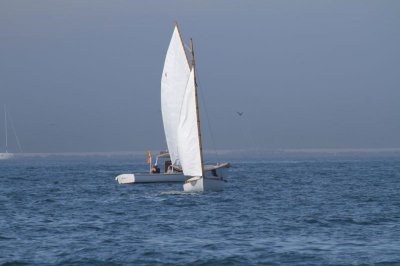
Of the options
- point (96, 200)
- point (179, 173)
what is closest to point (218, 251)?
point (96, 200)

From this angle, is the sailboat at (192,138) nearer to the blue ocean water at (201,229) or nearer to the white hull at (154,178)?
the blue ocean water at (201,229)

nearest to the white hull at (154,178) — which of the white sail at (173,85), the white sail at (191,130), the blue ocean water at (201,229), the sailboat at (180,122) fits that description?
the sailboat at (180,122)

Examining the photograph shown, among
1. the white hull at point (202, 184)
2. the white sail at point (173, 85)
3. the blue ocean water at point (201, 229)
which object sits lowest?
the blue ocean water at point (201, 229)

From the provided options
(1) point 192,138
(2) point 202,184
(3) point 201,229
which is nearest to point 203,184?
(2) point 202,184

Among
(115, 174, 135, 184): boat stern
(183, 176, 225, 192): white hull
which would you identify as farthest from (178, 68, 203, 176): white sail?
(115, 174, 135, 184): boat stern

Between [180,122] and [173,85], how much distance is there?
667 inches

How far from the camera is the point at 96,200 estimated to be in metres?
69.8

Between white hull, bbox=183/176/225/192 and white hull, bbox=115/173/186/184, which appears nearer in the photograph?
white hull, bbox=183/176/225/192

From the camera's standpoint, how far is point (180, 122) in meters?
Result: 71.9

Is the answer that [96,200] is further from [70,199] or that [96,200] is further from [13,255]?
[13,255]

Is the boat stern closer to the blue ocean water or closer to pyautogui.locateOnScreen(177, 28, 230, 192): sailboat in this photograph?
the blue ocean water

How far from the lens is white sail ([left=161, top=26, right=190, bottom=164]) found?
8456cm

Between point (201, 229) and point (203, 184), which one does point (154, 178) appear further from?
point (201, 229)

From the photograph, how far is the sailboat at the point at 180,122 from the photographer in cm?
7150
